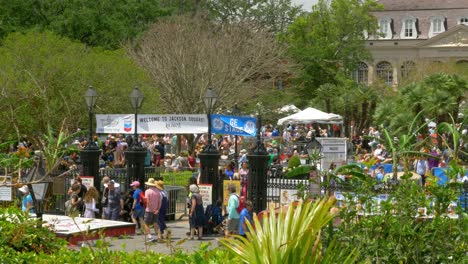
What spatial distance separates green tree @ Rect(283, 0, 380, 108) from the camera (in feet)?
220

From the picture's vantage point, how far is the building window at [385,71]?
87650 millimetres

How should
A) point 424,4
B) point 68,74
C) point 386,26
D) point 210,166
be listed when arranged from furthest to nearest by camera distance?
point 424,4
point 386,26
point 68,74
point 210,166

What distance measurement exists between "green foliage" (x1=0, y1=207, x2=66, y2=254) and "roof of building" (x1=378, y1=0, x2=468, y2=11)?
90.7 metres

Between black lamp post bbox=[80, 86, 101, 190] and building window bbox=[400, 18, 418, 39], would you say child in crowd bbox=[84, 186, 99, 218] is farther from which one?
building window bbox=[400, 18, 418, 39]

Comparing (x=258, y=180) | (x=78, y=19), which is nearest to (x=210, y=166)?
(x=258, y=180)

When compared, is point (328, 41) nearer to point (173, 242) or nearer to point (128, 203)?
point (128, 203)

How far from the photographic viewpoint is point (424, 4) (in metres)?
101

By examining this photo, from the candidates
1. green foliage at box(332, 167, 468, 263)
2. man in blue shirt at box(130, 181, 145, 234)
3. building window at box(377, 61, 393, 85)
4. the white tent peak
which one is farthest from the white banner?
building window at box(377, 61, 393, 85)

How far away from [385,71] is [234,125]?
2720 inches

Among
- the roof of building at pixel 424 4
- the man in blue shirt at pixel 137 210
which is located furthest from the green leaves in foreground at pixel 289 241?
the roof of building at pixel 424 4

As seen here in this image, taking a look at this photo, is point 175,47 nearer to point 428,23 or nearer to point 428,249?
point 428,249

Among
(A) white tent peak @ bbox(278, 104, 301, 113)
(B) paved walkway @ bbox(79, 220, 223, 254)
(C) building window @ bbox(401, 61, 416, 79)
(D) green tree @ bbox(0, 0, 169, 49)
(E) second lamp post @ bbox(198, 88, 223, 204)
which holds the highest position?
(D) green tree @ bbox(0, 0, 169, 49)

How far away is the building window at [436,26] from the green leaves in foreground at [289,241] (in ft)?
303

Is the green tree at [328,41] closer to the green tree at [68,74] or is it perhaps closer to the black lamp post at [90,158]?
the green tree at [68,74]
